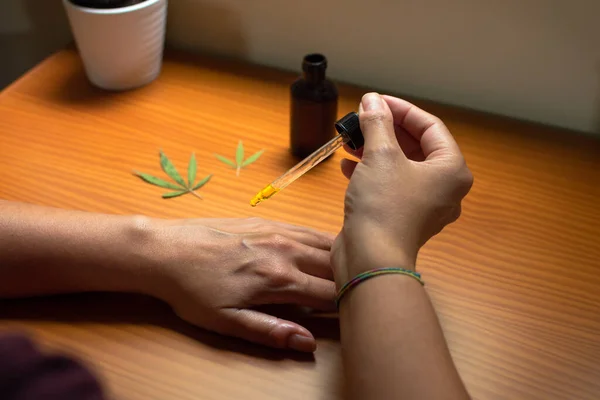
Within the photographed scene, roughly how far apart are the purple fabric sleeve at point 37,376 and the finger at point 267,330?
30 centimetres

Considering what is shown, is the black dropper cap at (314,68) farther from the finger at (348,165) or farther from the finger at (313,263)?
the finger at (313,263)

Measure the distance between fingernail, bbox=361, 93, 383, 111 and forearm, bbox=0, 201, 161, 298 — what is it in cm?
29

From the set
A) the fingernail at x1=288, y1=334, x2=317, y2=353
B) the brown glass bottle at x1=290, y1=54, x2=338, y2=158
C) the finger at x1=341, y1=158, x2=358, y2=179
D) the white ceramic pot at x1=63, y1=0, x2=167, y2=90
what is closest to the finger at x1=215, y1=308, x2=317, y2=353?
the fingernail at x1=288, y1=334, x2=317, y2=353

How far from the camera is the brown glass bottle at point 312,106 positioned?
0.83 meters

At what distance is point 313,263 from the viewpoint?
2.21 ft

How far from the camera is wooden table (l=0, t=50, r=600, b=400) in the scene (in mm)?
601

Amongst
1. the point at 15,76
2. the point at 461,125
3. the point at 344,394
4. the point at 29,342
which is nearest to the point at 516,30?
the point at 461,125

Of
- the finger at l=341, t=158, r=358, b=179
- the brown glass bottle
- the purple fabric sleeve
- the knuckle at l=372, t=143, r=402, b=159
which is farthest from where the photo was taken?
the brown glass bottle

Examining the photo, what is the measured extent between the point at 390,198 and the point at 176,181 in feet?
1.23

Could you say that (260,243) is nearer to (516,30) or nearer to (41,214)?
(41,214)

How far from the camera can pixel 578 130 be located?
96cm

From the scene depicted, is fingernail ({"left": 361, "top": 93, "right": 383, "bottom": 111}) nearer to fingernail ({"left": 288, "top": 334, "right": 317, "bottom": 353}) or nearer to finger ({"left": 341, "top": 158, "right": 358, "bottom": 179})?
finger ({"left": 341, "top": 158, "right": 358, "bottom": 179})

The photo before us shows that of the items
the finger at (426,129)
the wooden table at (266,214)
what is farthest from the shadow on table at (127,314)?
the finger at (426,129)

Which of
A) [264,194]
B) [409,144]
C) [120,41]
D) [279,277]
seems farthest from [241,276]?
[120,41]
